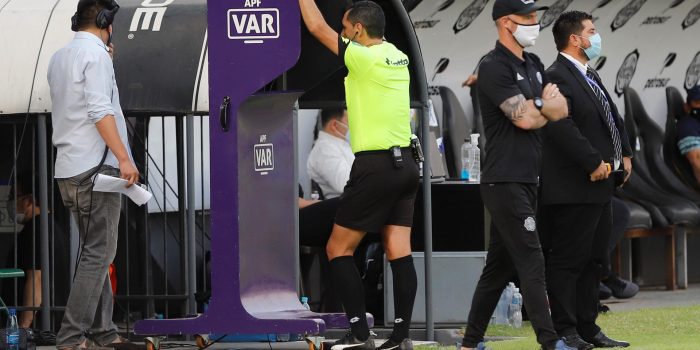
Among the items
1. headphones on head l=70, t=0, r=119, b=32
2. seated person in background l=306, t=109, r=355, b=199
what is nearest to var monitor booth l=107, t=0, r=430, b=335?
headphones on head l=70, t=0, r=119, b=32

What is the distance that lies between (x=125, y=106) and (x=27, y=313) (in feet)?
5.29

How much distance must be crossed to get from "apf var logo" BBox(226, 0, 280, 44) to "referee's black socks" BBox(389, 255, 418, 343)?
1.42m

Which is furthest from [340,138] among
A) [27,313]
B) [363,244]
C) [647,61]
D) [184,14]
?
[647,61]

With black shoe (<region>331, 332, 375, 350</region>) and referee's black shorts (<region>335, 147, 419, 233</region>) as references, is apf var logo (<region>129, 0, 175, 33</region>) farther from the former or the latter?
black shoe (<region>331, 332, 375, 350</region>)

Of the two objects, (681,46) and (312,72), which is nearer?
(312,72)

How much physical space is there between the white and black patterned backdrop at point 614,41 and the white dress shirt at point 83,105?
6017mm

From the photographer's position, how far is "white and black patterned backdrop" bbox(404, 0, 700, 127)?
49.3ft

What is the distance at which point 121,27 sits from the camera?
35.1 ft

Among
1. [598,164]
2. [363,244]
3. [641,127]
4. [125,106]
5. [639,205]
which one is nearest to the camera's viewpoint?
[598,164]

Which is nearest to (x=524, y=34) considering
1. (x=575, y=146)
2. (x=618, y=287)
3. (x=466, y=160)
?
(x=575, y=146)

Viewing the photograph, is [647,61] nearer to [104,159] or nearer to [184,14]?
[184,14]

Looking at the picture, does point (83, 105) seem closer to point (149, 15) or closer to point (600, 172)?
point (149, 15)

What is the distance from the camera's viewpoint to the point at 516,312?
1123 centimetres

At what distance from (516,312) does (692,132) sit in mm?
4928
